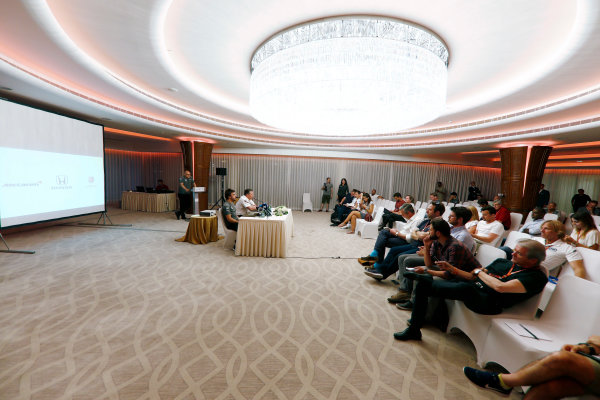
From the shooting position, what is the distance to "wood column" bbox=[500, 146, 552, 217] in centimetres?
738

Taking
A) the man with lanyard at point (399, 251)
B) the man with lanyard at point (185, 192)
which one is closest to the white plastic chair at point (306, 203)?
the man with lanyard at point (185, 192)

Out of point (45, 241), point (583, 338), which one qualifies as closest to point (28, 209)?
point (45, 241)

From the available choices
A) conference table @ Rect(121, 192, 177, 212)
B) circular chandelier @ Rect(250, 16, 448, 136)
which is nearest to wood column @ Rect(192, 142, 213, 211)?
conference table @ Rect(121, 192, 177, 212)

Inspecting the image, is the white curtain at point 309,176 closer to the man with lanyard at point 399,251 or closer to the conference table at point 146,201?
the conference table at point 146,201

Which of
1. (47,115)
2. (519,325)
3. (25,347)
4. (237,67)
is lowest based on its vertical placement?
(25,347)

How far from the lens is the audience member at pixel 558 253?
2785 millimetres

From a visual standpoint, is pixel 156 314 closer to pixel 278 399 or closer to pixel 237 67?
pixel 278 399

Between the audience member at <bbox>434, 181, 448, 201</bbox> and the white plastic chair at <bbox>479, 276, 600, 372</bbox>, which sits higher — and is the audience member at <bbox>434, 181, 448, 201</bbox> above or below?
above

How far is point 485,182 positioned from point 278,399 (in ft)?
54.2

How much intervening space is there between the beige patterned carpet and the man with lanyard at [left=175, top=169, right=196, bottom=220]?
4237 mm

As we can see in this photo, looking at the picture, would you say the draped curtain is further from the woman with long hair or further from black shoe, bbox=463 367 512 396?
black shoe, bbox=463 367 512 396

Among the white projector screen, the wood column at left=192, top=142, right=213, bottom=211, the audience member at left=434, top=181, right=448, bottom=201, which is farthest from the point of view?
the audience member at left=434, top=181, right=448, bottom=201

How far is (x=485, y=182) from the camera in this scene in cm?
1419

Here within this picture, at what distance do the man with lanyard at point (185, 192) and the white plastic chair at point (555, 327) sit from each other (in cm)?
865
